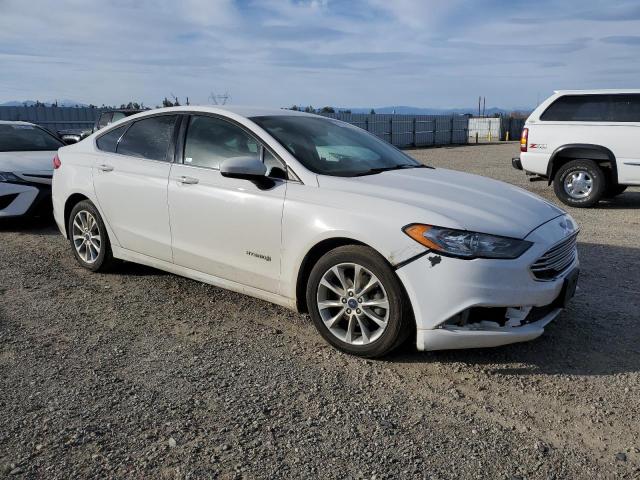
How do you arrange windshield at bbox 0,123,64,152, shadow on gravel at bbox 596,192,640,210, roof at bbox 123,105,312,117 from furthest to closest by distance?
shadow on gravel at bbox 596,192,640,210
windshield at bbox 0,123,64,152
roof at bbox 123,105,312,117

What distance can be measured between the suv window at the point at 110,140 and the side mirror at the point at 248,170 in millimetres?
1773

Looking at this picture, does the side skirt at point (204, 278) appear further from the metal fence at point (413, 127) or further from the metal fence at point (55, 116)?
the metal fence at point (413, 127)

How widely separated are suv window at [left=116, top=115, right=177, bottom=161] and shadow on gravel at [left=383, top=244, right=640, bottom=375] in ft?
8.41

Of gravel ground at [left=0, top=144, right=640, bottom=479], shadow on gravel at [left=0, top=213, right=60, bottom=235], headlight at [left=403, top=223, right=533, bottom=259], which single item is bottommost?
gravel ground at [left=0, top=144, right=640, bottom=479]

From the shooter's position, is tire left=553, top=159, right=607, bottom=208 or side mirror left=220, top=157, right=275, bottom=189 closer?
side mirror left=220, top=157, right=275, bottom=189

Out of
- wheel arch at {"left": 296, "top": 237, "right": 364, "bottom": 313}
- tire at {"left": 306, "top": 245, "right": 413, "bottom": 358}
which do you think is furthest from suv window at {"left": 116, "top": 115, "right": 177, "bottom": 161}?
tire at {"left": 306, "top": 245, "right": 413, "bottom": 358}

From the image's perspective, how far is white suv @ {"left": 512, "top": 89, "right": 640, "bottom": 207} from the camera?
30.2ft

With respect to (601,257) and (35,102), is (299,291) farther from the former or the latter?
(35,102)

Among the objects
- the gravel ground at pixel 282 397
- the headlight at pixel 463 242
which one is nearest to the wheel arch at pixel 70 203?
the gravel ground at pixel 282 397

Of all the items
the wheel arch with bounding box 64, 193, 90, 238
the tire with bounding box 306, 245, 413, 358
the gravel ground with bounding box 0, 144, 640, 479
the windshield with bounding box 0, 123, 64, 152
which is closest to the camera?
the gravel ground with bounding box 0, 144, 640, 479

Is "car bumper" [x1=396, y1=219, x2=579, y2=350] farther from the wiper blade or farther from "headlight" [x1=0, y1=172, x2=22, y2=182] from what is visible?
"headlight" [x1=0, y1=172, x2=22, y2=182]

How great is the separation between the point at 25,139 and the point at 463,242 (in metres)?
7.54

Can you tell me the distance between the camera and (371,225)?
139 inches

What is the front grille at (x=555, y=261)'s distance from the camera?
3506mm
